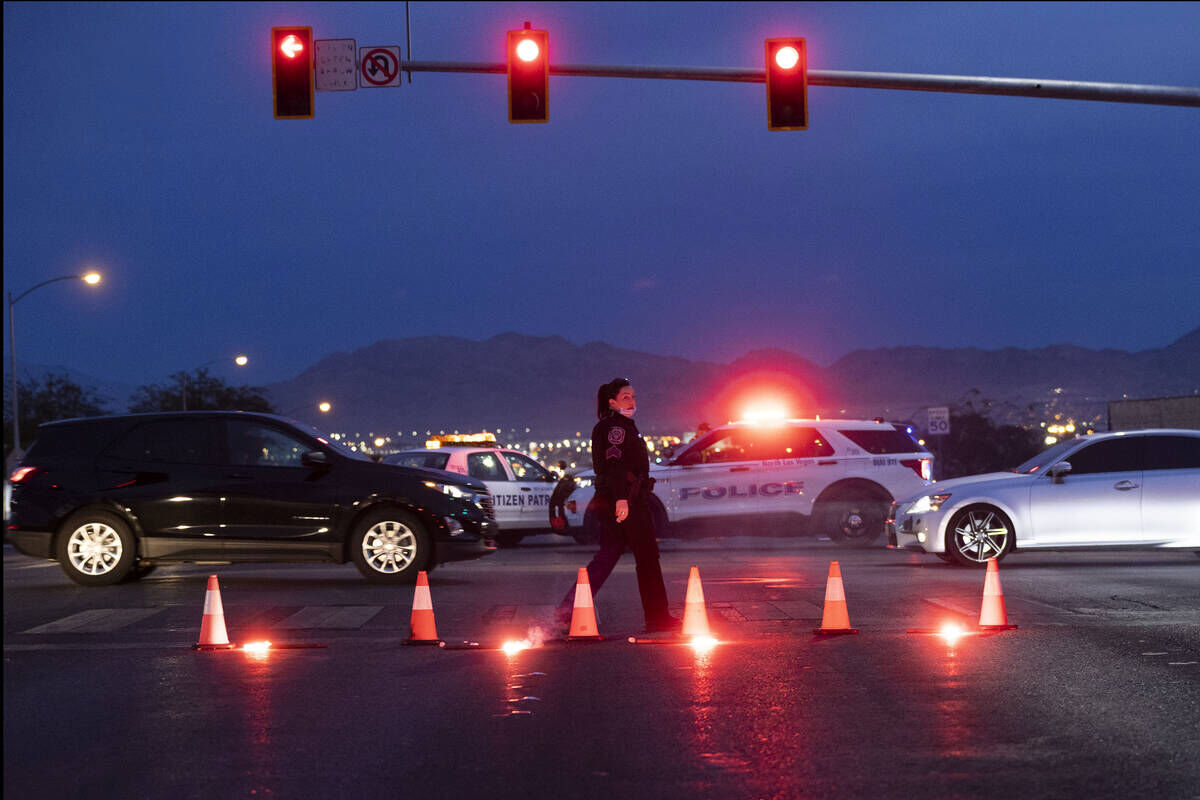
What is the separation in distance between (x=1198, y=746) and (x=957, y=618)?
194 inches

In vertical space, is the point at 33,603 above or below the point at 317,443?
below

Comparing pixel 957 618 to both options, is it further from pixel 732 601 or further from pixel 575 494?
pixel 575 494

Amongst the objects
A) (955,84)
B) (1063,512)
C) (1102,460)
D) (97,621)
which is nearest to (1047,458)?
(1102,460)

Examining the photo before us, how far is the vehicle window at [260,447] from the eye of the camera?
15.5 m

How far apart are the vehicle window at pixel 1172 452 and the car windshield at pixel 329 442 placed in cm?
888

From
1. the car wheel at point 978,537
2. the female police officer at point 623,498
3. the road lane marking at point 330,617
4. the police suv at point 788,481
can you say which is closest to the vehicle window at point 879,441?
the police suv at point 788,481

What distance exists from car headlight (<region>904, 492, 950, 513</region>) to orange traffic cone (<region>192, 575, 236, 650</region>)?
29.9 feet

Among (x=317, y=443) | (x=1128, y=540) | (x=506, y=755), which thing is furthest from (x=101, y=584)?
(x=1128, y=540)

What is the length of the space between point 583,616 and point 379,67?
871 cm

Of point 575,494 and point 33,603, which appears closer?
point 33,603

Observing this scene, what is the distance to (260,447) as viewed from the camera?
612 inches

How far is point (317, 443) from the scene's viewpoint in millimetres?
15539

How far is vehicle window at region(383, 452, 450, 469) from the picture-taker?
76.0 feet

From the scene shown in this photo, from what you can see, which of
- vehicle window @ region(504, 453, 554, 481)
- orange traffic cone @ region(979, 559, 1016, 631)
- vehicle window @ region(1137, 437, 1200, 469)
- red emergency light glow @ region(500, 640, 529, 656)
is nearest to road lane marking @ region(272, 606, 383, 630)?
red emergency light glow @ region(500, 640, 529, 656)
